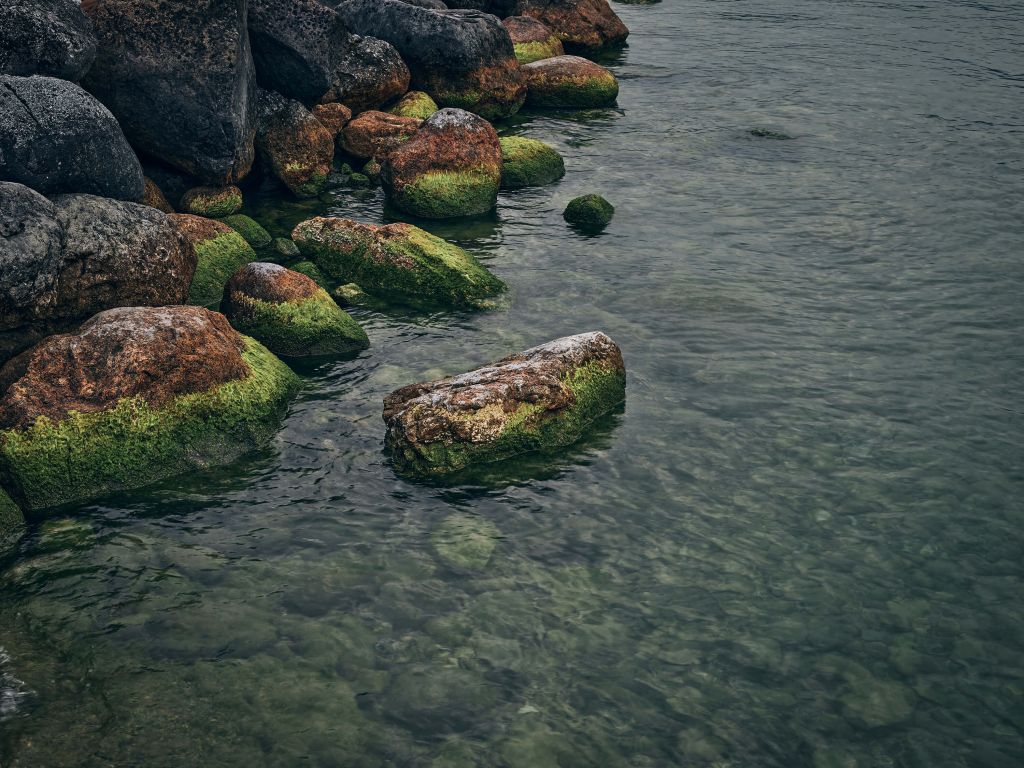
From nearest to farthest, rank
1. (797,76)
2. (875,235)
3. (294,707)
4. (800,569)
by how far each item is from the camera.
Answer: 1. (294,707)
2. (800,569)
3. (875,235)
4. (797,76)

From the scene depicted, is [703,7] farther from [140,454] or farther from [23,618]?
[23,618]

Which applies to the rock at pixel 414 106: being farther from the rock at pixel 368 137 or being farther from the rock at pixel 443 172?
the rock at pixel 443 172

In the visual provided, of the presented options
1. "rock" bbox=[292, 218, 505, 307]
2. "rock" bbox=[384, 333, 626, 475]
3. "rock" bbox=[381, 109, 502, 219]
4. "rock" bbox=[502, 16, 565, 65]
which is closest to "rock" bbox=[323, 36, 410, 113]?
"rock" bbox=[381, 109, 502, 219]

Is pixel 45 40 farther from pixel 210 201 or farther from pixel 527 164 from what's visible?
pixel 527 164

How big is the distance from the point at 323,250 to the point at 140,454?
247 inches

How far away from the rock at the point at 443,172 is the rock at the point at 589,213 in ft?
6.06

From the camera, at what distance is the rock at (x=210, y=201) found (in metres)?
17.5

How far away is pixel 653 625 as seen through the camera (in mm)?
9023

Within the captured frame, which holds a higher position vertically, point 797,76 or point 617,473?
point 797,76

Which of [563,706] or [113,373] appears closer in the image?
[563,706]

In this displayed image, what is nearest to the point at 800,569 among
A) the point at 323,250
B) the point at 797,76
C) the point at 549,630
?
the point at 549,630

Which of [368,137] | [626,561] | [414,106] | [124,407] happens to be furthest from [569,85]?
[626,561]

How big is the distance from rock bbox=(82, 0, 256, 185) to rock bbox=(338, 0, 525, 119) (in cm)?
682

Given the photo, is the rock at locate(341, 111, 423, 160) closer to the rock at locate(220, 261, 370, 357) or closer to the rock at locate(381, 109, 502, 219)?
the rock at locate(381, 109, 502, 219)
